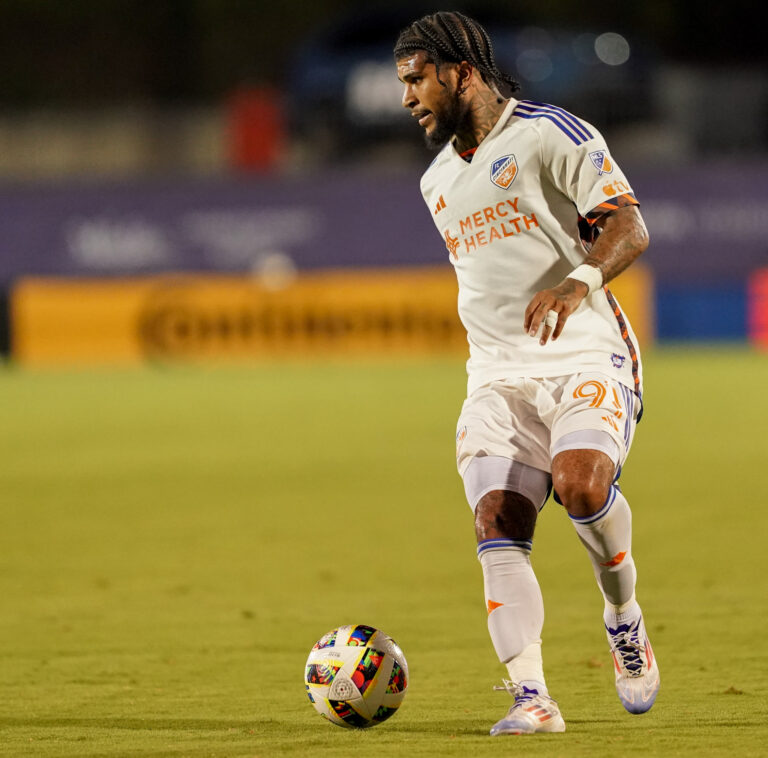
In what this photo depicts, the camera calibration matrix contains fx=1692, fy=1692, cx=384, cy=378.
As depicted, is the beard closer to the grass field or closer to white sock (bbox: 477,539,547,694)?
white sock (bbox: 477,539,547,694)

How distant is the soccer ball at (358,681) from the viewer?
5.23m

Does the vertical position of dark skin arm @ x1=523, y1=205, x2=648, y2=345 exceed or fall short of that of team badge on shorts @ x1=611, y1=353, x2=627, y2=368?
it exceeds it

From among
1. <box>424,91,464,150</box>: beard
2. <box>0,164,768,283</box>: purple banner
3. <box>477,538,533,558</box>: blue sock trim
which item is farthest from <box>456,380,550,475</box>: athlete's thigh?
<box>0,164,768,283</box>: purple banner

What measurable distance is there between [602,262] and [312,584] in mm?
3618

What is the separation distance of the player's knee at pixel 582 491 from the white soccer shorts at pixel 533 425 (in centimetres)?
14

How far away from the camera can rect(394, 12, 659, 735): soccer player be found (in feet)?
16.9

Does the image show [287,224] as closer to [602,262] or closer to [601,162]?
[601,162]

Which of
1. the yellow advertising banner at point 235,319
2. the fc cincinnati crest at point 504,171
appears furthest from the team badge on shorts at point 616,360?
the yellow advertising banner at point 235,319

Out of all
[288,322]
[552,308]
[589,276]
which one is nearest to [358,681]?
[552,308]

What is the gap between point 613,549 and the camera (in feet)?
17.2

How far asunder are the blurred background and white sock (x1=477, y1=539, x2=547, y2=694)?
62.1 ft

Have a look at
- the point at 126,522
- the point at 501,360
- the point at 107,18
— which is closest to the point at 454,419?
the point at 126,522

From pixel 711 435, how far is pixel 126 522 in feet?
21.1

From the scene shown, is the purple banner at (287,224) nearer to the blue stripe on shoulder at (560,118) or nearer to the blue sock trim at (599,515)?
the blue stripe on shoulder at (560,118)
